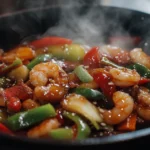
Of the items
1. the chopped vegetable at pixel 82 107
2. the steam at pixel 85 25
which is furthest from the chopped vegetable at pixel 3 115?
the steam at pixel 85 25

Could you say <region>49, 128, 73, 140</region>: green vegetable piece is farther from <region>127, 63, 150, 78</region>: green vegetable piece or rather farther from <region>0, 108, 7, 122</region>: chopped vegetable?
<region>127, 63, 150, 78</region>: green vegetable piece

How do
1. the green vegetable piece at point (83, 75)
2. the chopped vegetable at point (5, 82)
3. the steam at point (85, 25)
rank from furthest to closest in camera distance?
the steam at point (85, 25)
the chopped vegetable at point (5, 82)
the green vegetable piece at point (83, 75)

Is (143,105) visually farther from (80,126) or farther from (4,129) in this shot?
(4,129)

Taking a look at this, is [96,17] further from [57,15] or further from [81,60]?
[81,60]

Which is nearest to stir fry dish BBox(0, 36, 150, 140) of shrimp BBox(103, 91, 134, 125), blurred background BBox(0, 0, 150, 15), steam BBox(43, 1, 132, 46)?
shrimp BBox(103, 91, 134, 125)

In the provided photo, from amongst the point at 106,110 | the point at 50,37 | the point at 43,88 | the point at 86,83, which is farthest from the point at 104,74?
the point at 50,37

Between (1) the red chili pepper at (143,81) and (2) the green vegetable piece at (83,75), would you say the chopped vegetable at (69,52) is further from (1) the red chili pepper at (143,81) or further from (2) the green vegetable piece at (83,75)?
(1) the red chili pepper at (143,81)

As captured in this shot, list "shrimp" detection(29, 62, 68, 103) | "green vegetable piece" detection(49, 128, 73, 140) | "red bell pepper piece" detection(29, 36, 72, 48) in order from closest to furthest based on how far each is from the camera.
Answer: "green vegetable piece" detection(49, 128, 73, 140) → "shrimp" detection(29, 62, 68, 103) → "red bell pepper piece" detection(29, 36, 72, 48)
